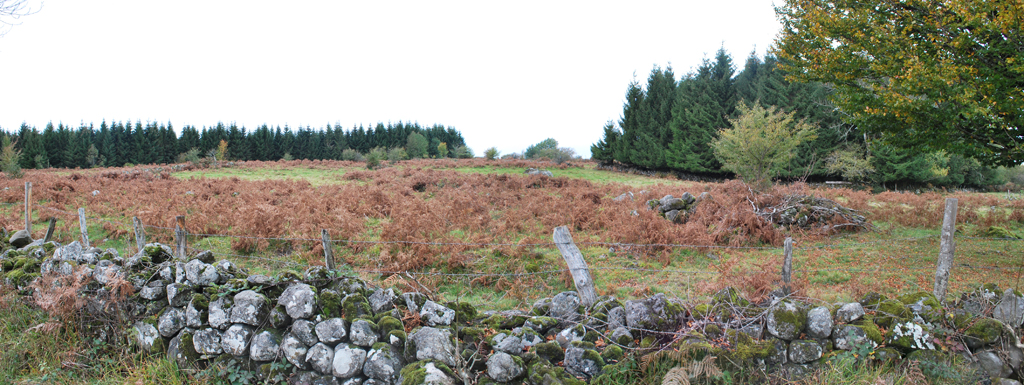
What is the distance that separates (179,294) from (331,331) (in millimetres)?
1940

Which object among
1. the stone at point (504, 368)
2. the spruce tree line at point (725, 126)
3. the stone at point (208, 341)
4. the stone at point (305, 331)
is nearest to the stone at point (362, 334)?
the stone at point (305, 331)

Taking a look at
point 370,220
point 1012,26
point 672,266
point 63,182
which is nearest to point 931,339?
point 672,266

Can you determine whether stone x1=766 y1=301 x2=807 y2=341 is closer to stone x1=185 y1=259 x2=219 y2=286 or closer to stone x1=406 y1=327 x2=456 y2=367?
stone x1=406 y1=327 x2=456 y2=367

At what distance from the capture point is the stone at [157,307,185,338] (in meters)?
4.52

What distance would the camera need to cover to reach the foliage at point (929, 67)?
7504 millimetres

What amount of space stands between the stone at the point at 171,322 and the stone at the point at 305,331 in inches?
57.8

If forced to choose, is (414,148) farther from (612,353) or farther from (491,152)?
(612,353)

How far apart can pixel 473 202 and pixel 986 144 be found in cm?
1141

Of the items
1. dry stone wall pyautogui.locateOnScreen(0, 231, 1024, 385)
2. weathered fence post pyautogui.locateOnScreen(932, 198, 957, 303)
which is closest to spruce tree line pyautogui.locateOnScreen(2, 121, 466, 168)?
dry stone wall pyautogui.locateOnScreen(0, 231, 1024, 385)

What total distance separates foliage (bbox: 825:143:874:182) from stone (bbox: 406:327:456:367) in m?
30.8

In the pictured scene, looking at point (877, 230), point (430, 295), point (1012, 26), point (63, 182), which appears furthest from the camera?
point (63, 182)

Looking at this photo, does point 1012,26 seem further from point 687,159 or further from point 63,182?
point 687,159

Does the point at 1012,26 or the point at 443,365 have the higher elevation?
the point at 1012,26

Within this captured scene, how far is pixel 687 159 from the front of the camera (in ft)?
124
